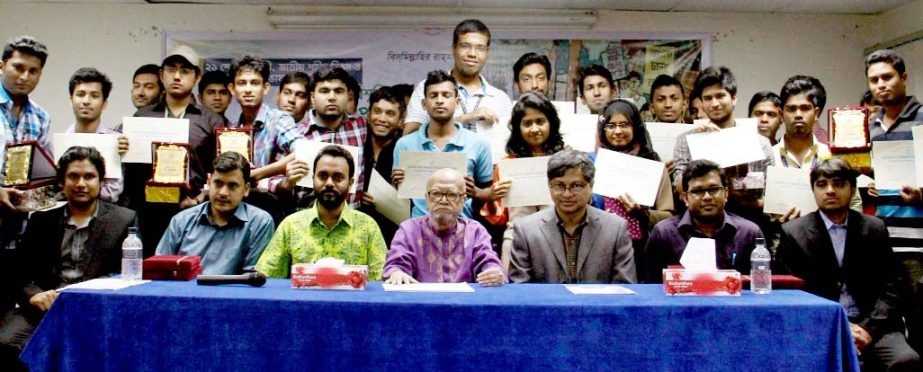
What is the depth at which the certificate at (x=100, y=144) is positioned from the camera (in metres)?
4.18

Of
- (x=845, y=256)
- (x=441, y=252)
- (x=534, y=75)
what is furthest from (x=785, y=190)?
(x=441, y=252)

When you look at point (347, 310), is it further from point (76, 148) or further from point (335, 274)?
point (76, 148)

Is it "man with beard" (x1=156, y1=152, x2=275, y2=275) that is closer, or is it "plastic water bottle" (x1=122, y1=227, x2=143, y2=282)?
"plastic water bottle" (x1=122, y1=227, x2=143, y2=282)

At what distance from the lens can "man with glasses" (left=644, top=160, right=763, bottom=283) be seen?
3611mm

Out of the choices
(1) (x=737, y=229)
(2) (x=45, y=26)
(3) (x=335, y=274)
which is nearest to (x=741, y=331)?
(1) (x=737, y=229)

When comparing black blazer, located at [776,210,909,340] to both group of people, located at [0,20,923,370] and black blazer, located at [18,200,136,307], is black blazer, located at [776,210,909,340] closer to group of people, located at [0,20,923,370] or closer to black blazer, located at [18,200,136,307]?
group of people, located at [0,20,923,370]

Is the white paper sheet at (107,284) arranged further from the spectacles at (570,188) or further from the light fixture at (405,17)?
the light fixture at (405,17)

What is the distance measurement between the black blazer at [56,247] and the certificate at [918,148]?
430 cm

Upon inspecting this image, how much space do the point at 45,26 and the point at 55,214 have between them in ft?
15.1

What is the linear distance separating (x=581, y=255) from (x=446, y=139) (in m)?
1.27

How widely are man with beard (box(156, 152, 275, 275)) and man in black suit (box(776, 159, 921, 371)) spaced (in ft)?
9.03

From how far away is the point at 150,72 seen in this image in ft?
17.0

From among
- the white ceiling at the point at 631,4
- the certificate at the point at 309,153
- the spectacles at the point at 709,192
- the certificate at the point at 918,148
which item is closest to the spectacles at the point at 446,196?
the certificate at the point at 309,153

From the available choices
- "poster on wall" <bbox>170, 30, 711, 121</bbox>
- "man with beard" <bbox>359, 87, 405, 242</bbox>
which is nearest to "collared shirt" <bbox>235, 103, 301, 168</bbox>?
"man with beard" <bbox>359, 87, 405, 242</bbox>
